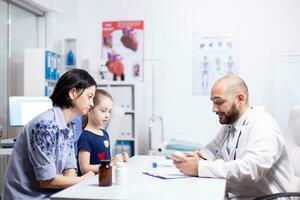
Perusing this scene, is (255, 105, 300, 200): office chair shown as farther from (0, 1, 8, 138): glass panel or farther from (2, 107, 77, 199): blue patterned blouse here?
(0, 1, 8, 138): glass panel

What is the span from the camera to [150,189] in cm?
170

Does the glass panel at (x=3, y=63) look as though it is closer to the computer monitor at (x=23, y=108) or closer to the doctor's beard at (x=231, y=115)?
the computer monitor at (x=23, y=108)

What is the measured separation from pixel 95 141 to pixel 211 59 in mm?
2693

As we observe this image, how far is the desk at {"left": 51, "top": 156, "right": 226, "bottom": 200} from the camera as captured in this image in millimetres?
1574

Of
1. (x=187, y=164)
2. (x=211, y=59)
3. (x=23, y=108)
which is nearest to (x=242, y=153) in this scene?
(x=187, y=164)

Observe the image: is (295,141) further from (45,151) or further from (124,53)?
(124,53)

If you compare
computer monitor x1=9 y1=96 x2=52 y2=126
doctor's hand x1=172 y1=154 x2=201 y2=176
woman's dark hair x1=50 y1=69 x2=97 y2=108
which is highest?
woman's dark hair x1=50 y1=69 x2=97 y2=108

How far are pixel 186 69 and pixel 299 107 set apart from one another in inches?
102

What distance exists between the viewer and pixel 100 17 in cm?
517

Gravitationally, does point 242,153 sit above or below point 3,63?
below

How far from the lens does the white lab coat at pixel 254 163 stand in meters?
1.96

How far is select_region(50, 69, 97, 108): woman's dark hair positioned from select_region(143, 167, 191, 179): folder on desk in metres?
0.56

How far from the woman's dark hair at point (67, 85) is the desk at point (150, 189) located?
1.40ft

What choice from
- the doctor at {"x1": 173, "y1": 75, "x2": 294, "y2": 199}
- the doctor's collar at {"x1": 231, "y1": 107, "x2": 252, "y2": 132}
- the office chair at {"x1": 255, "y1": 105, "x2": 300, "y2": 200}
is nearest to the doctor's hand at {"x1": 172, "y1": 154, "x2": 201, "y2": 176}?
the doctor at {"x1": 173, "y1": 75, "x2": 294, "y2": 199}
